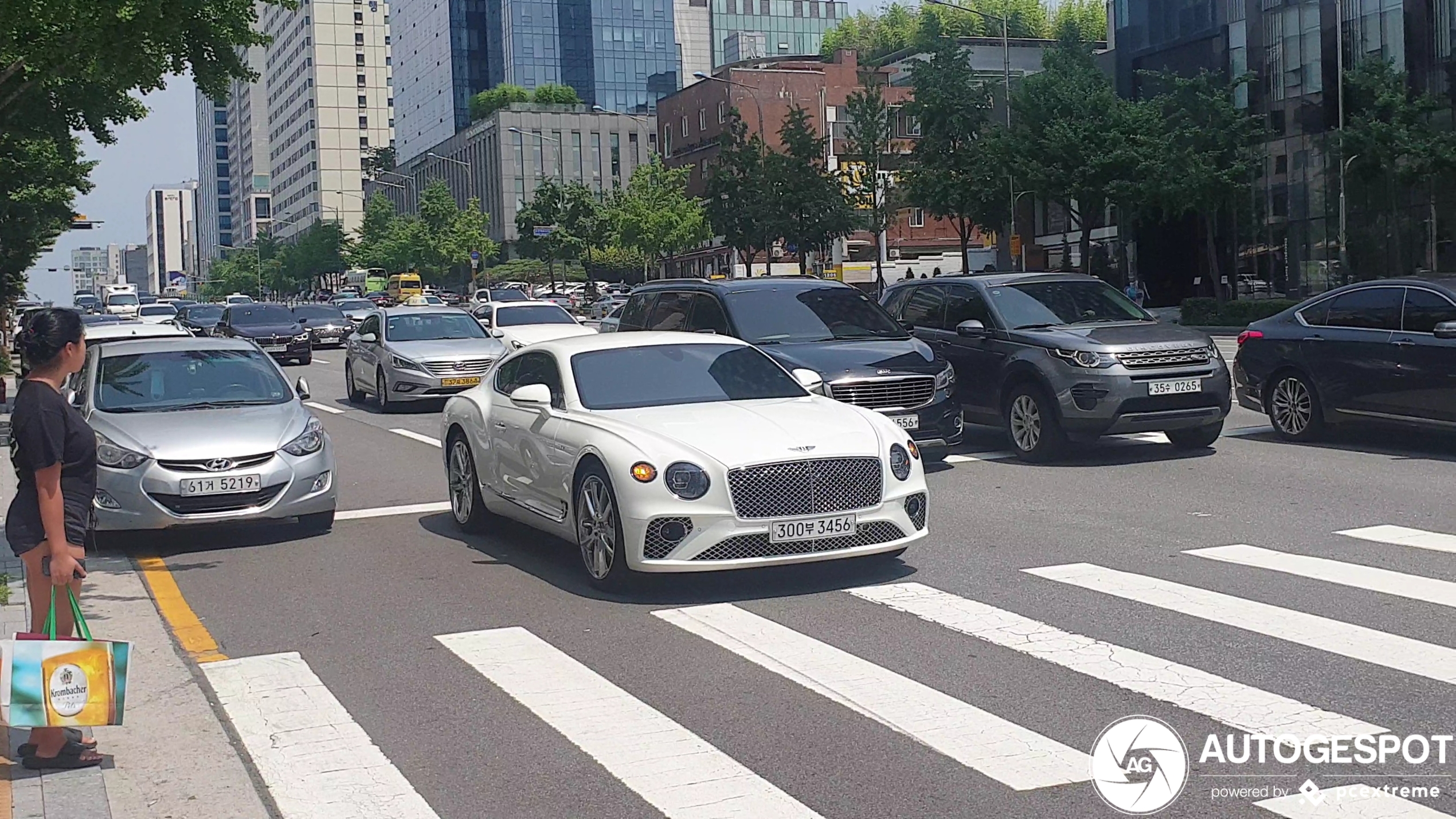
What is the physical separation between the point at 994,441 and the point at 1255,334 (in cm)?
279

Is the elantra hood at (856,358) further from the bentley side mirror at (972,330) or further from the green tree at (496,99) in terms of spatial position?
the green tree at (496,99)

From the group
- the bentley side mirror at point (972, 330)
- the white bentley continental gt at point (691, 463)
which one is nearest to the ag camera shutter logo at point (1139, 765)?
the white bentley continental gt at point (691, 463)

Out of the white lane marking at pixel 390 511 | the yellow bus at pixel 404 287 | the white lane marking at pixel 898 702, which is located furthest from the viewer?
the yellow bus at pixel 404 287

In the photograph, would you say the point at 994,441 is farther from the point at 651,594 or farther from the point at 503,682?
the point at 503,682

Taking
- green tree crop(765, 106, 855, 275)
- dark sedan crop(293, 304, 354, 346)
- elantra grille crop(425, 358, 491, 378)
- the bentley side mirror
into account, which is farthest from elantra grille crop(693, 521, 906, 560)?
green tree crop(765, 106, 855, 275)

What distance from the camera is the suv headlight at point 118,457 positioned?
35.0 ft

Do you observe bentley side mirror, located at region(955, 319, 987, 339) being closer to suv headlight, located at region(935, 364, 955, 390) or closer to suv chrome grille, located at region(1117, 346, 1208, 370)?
suv headlight, located at region(935, 364, 955, 390)

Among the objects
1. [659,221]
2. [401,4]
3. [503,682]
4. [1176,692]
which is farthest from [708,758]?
[401,4]

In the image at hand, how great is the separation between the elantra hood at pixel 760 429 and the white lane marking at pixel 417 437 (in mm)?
9508

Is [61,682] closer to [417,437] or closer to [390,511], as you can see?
[390,511]

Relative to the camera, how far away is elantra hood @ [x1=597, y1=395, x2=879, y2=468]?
28.2 feet

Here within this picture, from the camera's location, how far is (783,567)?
949 cm

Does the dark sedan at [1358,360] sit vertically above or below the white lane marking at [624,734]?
above

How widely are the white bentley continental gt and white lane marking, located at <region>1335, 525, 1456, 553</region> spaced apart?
9.88 ft
